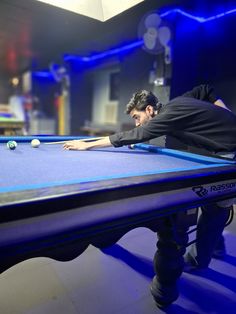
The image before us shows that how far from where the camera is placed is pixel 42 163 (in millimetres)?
1217

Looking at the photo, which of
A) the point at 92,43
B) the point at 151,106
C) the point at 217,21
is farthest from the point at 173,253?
the point at 92,43

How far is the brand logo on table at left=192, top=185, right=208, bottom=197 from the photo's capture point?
1075mm

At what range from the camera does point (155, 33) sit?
3.47 metres

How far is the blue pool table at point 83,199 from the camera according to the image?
722 millimetres

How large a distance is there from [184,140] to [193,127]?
13 centimetres

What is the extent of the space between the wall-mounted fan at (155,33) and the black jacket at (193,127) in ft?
7.50

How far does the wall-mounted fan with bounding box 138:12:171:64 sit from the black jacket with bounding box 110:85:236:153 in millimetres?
2286

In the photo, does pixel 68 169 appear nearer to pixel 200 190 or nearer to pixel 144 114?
pixel 200 190

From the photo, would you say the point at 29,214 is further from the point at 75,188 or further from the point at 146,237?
the point at 146,237

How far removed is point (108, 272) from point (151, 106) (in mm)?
1245

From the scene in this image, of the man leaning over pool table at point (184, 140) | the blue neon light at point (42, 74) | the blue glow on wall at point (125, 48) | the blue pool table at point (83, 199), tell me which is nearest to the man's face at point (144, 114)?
the man leaning over pool table at point (184, 140)

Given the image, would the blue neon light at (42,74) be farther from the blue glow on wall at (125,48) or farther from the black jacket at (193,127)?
the black jacket at (193,127)

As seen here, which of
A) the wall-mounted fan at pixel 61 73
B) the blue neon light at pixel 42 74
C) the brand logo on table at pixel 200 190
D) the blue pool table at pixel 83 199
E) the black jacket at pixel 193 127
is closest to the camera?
the blue pool table at pixel 83 199

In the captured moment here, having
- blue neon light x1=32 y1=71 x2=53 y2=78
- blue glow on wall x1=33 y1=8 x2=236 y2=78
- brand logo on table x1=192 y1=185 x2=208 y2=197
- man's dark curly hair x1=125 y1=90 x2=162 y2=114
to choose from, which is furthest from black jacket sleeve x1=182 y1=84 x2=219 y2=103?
blue neon light x1=32 y1=71 x2=53 y2=78
